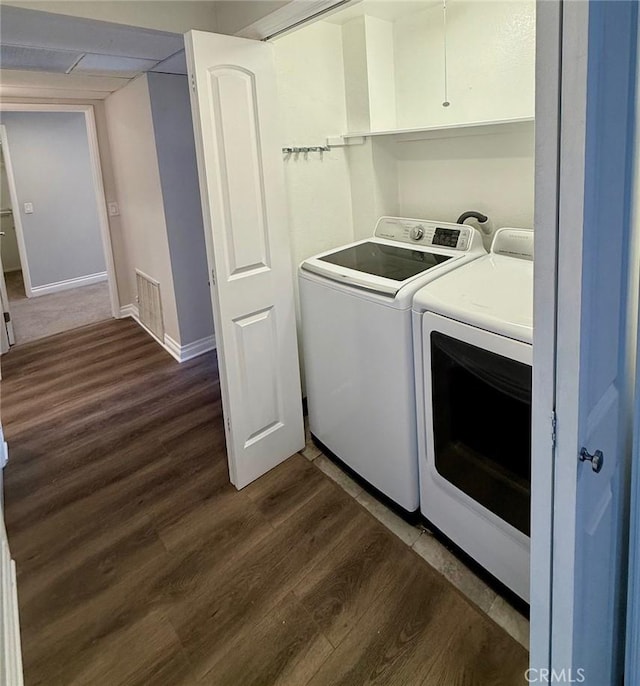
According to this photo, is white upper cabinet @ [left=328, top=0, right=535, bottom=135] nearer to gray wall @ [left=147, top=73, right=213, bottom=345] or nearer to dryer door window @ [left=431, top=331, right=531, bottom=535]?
dryer door window @ [left=431, top=331, right=531, bottom=535]

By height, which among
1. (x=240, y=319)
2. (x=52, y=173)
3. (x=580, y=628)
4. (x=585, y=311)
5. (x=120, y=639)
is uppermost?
(x=52, y=173)

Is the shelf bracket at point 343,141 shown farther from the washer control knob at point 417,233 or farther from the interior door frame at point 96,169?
the interior door frame at point 96,169

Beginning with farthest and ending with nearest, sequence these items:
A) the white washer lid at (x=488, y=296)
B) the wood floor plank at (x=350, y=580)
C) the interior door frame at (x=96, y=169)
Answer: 1. the interior door frame at (x=96, y=169)
2. the wood floor plank at (x=350, y=580)
3. the white washer lid at (x=488, y=296)

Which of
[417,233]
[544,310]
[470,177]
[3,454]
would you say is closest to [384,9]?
[470,177]

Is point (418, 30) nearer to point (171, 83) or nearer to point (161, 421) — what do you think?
point (171, 83)

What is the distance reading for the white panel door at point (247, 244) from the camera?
196cm

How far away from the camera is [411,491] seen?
79.6 inches

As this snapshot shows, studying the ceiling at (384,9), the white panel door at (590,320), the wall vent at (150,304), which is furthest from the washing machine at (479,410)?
the wall vent at (150,304)

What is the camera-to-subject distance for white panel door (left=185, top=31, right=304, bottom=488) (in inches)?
77.2

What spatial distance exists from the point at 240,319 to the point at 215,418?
3.47ft

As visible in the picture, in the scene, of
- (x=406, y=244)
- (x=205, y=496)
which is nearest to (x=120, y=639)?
(x=205, y=496)

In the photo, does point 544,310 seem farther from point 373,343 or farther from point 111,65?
point 111,65

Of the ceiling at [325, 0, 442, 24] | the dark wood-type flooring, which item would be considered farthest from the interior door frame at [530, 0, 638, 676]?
the ceiling at [325, 0, 442, 24]

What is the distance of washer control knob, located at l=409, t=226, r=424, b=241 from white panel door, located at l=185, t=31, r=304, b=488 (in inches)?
25.0
